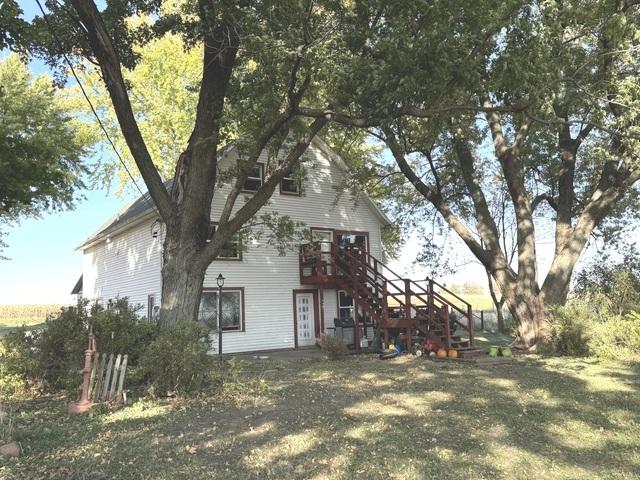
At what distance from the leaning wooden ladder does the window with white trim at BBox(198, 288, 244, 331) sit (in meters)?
8.62

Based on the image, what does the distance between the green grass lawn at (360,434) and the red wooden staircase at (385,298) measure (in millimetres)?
5229

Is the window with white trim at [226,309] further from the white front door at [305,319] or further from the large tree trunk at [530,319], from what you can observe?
the large tree trunk at [530,319]

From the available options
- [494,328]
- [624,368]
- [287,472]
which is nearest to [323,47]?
[287,472]

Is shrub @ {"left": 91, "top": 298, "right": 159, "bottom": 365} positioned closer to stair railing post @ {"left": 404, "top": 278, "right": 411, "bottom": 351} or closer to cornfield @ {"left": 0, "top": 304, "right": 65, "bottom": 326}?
stair railing post @ {"left": 404, "top": 278, "right": 411, "bottom": 351}

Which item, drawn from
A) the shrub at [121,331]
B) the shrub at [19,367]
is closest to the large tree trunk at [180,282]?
the shrub at [121,331]

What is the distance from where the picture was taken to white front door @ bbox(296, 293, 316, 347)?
19.0 meters

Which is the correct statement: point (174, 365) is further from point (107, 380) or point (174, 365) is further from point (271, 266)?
point (271, 266)

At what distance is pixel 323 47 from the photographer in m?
9.02

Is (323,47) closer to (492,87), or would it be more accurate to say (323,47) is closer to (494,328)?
(492,87)

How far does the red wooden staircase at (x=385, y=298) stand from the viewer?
14.6m

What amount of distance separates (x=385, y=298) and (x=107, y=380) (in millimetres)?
9151

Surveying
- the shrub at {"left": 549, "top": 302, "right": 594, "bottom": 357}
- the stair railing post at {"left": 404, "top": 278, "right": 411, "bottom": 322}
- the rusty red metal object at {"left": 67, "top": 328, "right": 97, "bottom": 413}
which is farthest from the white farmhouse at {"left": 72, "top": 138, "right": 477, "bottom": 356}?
the rusty red metal object at {"left": 67, "top": 328, "right": 97, "bottom": 413}

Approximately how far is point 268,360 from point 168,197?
5.98 metres

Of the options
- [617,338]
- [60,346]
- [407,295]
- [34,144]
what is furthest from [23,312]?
[617,338]
